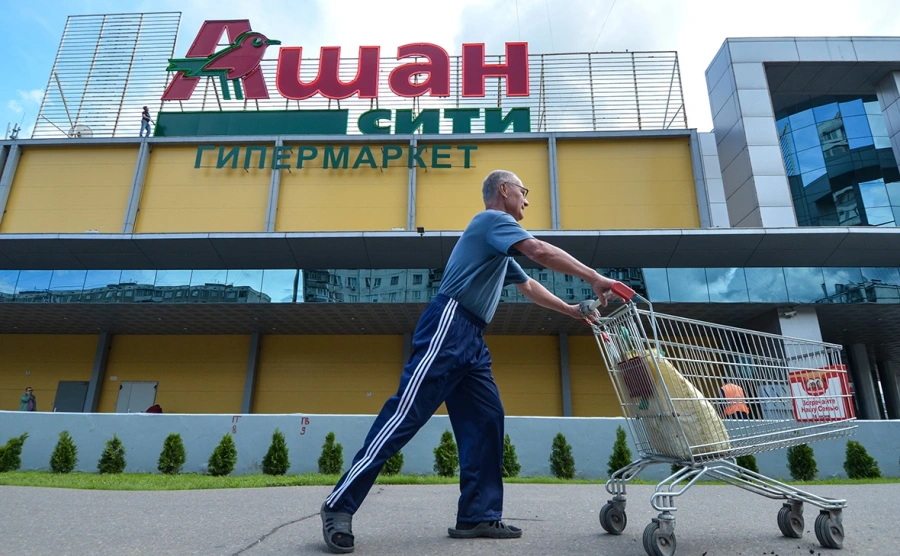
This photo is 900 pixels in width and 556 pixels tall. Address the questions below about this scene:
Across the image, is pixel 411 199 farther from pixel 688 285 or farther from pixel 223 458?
pixel 223 458

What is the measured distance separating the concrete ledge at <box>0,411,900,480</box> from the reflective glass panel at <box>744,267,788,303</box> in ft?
16.9

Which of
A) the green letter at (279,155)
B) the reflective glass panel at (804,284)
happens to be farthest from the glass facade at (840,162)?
the green letter at (279,155)

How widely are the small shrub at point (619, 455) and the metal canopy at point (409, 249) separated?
5.76 metres

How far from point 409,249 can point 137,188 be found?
345 inches

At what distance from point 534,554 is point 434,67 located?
55.9 feet

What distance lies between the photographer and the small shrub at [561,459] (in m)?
7.94

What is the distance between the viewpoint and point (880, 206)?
1739 centimetres

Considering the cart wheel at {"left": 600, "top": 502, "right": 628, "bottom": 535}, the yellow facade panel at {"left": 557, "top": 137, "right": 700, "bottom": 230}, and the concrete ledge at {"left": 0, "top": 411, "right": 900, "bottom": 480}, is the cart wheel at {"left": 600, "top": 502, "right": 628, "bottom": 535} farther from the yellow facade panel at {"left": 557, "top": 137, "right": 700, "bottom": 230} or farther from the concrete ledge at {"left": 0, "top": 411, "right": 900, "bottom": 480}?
A: the yellow facade panel at {"left": 557, "top": 137, "right": 700, "bottom": 230}

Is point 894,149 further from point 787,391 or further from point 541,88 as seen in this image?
point 787,391

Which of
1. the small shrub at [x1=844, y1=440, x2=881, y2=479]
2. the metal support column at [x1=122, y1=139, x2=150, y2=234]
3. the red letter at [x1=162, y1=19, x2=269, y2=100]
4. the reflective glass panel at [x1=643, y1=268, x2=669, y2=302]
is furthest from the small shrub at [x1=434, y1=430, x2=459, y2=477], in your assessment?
the red letter at [x1=162, y1=19, x2=269, y2=100]

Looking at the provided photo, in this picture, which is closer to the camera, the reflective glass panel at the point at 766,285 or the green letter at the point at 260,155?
the reflective glass panel at the point at 766,285

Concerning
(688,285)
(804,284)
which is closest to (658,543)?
(688,285)

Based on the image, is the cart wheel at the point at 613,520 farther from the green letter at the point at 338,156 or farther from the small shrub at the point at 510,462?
the green letter at the point at 338,156

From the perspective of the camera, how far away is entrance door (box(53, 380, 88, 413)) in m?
17.1
